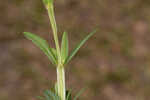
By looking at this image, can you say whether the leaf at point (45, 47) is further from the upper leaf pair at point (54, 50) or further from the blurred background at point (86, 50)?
the blurred background at point (86, 50)

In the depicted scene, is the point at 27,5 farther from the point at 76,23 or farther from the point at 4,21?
the point at 76,23

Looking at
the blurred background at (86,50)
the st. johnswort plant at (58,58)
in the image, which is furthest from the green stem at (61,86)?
the blurred background at (86,50)

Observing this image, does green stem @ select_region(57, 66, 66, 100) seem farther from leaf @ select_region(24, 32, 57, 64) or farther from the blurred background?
the blurred background

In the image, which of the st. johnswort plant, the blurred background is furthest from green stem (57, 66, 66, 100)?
the blurred background

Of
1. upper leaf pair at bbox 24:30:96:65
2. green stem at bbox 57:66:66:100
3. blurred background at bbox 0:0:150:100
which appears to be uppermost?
upper leaf pair at bbox 24:30:96:65

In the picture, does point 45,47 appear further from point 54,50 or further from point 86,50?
point 86,50

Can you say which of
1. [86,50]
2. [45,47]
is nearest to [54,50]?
[45,47]

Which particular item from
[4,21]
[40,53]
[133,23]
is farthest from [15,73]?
[133,23]

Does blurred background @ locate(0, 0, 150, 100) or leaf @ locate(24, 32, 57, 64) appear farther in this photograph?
blurred background @ locate(0, 0, 150, 100)

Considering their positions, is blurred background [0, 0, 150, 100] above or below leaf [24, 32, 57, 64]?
below
